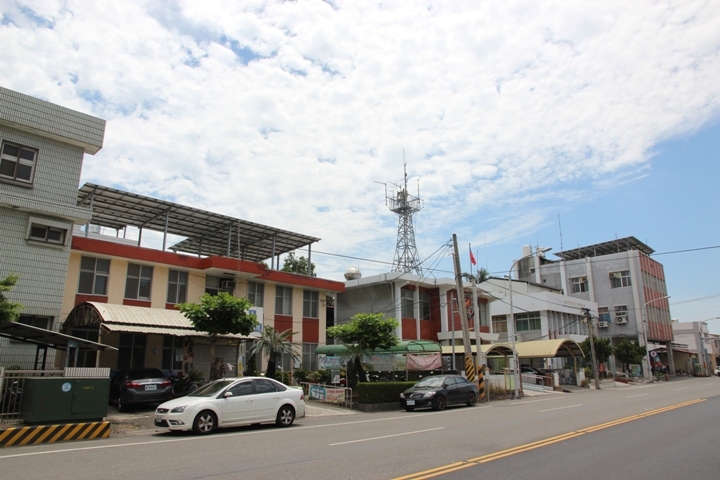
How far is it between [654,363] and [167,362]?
5693 cm

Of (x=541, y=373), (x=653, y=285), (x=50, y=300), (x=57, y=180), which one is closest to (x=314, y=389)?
(x=50, y=300)

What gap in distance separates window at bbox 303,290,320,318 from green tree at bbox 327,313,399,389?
25.8 ft

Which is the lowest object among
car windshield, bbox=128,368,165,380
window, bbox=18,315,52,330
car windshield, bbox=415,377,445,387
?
car windshield, bbox=415,377,445,387

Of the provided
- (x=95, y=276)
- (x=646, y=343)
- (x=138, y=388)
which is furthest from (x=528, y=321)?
(x=138, y=388)

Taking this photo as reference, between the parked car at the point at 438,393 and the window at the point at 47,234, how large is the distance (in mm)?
14201

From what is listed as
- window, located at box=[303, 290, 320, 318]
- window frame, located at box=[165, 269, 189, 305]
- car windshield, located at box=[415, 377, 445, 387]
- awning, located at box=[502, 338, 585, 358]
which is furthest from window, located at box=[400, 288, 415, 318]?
window frame, located at box=[165, 269, 189, 305]

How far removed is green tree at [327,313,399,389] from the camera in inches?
908

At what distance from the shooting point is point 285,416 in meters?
14.9

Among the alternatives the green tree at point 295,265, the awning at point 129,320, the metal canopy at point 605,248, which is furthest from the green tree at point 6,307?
the metal canopy at point 605,248

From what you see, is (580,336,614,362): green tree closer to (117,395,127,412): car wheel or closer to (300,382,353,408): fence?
(300,382,353,408): fence

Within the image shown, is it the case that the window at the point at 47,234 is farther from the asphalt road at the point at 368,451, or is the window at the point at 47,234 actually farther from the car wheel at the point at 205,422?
the car wheel at the point at 205,422

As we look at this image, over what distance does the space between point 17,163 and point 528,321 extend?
43.7 metres

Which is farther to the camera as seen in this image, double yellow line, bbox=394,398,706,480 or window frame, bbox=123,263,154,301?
window frame, bbox=123,263,154,301

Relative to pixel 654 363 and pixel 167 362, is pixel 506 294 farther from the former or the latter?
pixel 167 362
